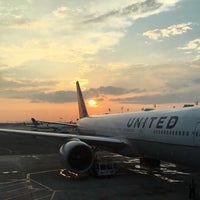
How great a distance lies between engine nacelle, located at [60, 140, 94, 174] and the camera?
22125 mm

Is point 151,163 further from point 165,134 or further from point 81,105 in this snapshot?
point 81,105

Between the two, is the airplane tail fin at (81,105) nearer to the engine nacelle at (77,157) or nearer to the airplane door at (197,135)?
the engine nacelle at (77,157)

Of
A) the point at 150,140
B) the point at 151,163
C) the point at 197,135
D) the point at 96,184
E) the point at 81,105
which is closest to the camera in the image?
the point at 197,135

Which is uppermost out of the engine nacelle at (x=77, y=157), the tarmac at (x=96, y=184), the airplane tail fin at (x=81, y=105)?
the airplane tail fin at (x=81, y=105)

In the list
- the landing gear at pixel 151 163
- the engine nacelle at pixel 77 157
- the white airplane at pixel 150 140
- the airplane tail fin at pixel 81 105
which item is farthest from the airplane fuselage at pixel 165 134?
the airplane tail fin at pixel 81 105

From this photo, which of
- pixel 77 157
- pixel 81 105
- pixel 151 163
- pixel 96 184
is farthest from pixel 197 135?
pixel 81 105

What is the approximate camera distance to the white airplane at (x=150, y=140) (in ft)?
57.8

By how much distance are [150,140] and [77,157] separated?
4882 mm

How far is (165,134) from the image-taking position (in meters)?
19.5

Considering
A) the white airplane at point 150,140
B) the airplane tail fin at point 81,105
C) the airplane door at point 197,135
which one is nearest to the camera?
the airplane door at point 197,135

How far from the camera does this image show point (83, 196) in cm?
1758

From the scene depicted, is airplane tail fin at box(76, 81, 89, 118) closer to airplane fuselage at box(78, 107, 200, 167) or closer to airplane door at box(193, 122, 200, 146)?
airplane fuselage at box(78, 107, 200, 167)

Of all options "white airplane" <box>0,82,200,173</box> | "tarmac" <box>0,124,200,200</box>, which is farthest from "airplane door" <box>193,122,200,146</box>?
"tarmac" <box>0,124,200,200</box>

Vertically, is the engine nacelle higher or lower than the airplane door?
lower
